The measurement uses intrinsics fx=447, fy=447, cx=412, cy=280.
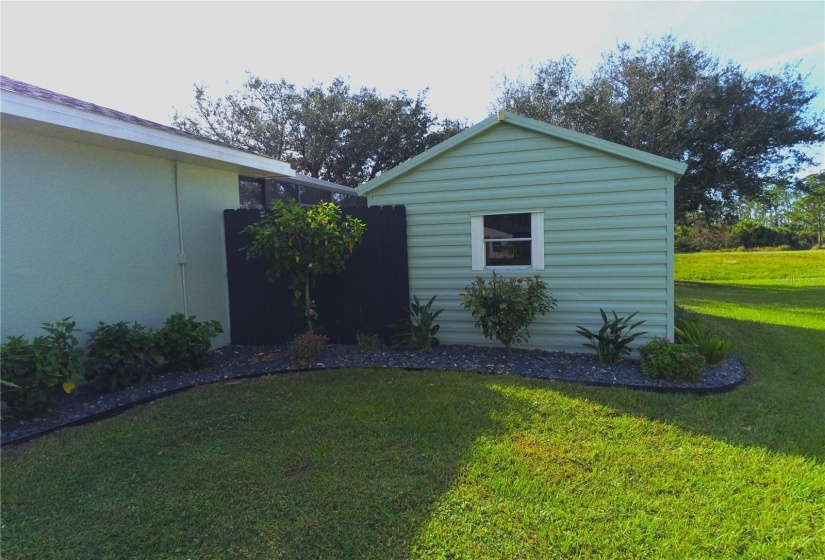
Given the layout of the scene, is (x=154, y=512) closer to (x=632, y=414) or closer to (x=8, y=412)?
(x=8, y=412)

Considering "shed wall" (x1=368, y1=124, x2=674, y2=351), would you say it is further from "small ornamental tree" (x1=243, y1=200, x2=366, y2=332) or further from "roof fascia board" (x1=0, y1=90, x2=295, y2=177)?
"roof fascia board" (x1=0, y1=90, x2=295, y2=177)

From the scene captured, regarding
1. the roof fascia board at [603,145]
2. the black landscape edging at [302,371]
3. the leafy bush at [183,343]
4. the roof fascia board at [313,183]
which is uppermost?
the roof fascia board at [313,183]

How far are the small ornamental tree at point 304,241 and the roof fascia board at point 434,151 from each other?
88cm

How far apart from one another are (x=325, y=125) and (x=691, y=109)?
471 inches

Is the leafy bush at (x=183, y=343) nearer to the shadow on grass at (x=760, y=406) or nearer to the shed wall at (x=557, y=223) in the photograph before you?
the shed wall at (x=557, y=223)

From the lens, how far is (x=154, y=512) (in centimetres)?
255

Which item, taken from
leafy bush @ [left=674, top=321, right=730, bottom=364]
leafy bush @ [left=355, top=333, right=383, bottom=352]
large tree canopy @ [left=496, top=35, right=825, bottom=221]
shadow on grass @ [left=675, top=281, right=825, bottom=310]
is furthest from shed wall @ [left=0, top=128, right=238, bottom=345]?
shadow on grass @ [left=675, top=281, right=825, bottom=310]

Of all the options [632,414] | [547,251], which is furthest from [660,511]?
[547,251]

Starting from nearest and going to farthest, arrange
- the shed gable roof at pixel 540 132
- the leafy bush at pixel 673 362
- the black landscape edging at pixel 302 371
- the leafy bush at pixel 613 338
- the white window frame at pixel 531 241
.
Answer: the black landscape edging at pixel 302 371 → the leafy bush at pixel 673 362 → the shed gable roof at pixel 540 132 → the leafy bush at pixel 613 338 → the white window frame at pixel 531 241

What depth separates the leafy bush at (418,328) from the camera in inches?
235

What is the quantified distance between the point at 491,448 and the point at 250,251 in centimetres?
375

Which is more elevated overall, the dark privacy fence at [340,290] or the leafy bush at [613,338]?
the dark privacy fence at [340,290]

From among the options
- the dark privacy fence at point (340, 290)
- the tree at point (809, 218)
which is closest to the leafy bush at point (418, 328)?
the dark privacy fence at point (340, 290)

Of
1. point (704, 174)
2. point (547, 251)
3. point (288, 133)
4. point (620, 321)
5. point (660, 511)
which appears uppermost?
Result: point (288, 133)
